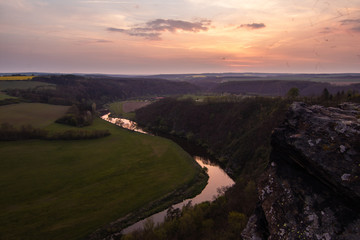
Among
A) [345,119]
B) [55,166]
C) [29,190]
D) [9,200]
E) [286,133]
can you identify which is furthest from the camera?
[55,166]

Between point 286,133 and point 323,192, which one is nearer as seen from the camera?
point 323,192

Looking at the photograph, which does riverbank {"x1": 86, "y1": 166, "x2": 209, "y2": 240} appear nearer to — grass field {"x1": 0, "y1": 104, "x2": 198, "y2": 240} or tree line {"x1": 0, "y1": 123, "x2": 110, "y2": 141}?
grass field {"x1": 0, "y1": 104, "x2": 198, "y2": 240}

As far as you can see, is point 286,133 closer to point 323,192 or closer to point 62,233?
point 323,192

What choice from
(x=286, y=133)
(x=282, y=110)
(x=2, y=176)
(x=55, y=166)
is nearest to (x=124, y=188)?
(x=55, y=166)

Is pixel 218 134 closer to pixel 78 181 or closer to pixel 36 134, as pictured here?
pixel 78 181

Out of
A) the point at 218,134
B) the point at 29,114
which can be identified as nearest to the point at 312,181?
the point at 218,134

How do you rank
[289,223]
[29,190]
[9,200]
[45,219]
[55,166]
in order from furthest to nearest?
[55,166] < [29,190] < [9,200] < [45,219] < [289,223]

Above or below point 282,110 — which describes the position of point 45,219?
below
